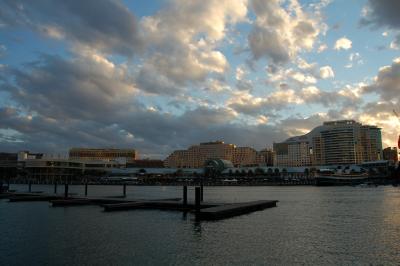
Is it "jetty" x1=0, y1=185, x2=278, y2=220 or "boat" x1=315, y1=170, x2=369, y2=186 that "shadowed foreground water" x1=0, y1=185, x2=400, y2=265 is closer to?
"jetty" x1=0, y1=185, x2=278, y2=220

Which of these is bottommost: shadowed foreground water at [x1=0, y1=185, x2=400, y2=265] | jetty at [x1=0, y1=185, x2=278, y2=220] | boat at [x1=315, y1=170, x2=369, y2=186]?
shadowed foreground water at [x1=0, y1=185, x2=400, y2=265]

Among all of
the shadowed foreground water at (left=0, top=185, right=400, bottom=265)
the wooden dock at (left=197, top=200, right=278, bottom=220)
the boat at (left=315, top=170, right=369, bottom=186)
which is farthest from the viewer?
the boat at (left=315, top=170, right=369, bottom=186)

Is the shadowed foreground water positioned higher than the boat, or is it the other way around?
→ the boat

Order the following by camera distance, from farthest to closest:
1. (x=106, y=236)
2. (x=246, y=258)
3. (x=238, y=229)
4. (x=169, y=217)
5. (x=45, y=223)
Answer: (x=169, y=217) < (x=45, y=223) < (x=238, y=229) < (x=106, y=236) < (x=246, y=258)

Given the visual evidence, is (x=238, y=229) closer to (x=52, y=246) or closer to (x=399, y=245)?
(x=399, y=245)

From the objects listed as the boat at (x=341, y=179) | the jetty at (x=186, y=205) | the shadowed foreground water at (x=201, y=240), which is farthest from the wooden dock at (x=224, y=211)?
the boat at (x=341, y=179)

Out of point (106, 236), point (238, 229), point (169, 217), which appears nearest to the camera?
point (106, 236)

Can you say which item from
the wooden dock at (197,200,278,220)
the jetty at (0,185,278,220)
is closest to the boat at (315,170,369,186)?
the jetty at (0,185,278,220)

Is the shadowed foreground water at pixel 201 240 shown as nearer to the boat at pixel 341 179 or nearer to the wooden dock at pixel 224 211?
the wooden dock at pixel 224 211

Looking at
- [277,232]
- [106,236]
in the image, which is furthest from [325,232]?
[106,236]

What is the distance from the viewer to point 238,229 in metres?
35.9

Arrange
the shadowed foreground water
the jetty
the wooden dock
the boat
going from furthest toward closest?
the boat
the jetty
the wooden dock
the shadowed foreground water

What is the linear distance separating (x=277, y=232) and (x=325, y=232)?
4238mm

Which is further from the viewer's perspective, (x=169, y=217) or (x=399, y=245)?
(x=169, y=217)
